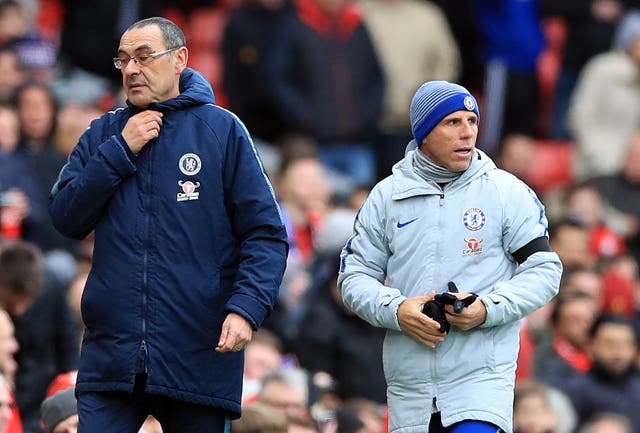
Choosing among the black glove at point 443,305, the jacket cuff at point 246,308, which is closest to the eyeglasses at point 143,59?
the jacket cuff at point 246,308

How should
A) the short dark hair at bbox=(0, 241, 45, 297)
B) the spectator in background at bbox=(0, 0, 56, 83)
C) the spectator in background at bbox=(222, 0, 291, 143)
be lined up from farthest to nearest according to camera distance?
the spectator in background at bbox=(222, 0, 291, 143) → the spectator in background at bbox=(0, 0, 56, 83) → the short dark hair at bbox=(0, 241, 45, 297)

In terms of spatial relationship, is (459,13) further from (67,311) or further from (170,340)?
(170,340)

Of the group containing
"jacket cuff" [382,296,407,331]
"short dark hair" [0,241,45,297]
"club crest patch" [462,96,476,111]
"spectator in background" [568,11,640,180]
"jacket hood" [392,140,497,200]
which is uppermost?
"club crest patch" [462,96,476,111]

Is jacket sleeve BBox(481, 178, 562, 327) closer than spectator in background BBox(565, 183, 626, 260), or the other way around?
jacket sleeve BBox(481, 178, 562, 327)

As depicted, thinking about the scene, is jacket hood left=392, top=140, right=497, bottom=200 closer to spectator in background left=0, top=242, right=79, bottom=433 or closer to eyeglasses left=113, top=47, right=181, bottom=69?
eyeglasses left=113, top=47, right=181, bottom=69

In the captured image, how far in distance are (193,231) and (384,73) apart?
962 centimetres

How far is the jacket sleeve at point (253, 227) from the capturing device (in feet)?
24.7

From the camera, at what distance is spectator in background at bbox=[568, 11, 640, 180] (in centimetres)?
1783

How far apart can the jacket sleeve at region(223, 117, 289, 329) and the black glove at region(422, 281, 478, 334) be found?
2.12 feet

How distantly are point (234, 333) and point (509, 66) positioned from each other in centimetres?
1174

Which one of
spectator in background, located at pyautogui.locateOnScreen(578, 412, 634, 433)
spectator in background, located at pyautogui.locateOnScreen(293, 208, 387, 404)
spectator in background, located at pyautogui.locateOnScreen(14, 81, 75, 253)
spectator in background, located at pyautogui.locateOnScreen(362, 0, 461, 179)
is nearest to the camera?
spectator in background, located at pyautogui.locateOnScreen(293, 208, 387, 404)

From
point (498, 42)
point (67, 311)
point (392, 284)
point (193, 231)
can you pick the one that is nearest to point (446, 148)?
point (392, 284)

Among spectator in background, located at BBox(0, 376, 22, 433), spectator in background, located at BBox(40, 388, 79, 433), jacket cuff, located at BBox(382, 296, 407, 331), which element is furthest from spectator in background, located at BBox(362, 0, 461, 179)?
jacket cuff, located at BBox(382, 296, 407, 331)

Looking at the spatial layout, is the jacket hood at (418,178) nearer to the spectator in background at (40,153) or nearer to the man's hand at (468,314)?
the man's hand at (468,314)
